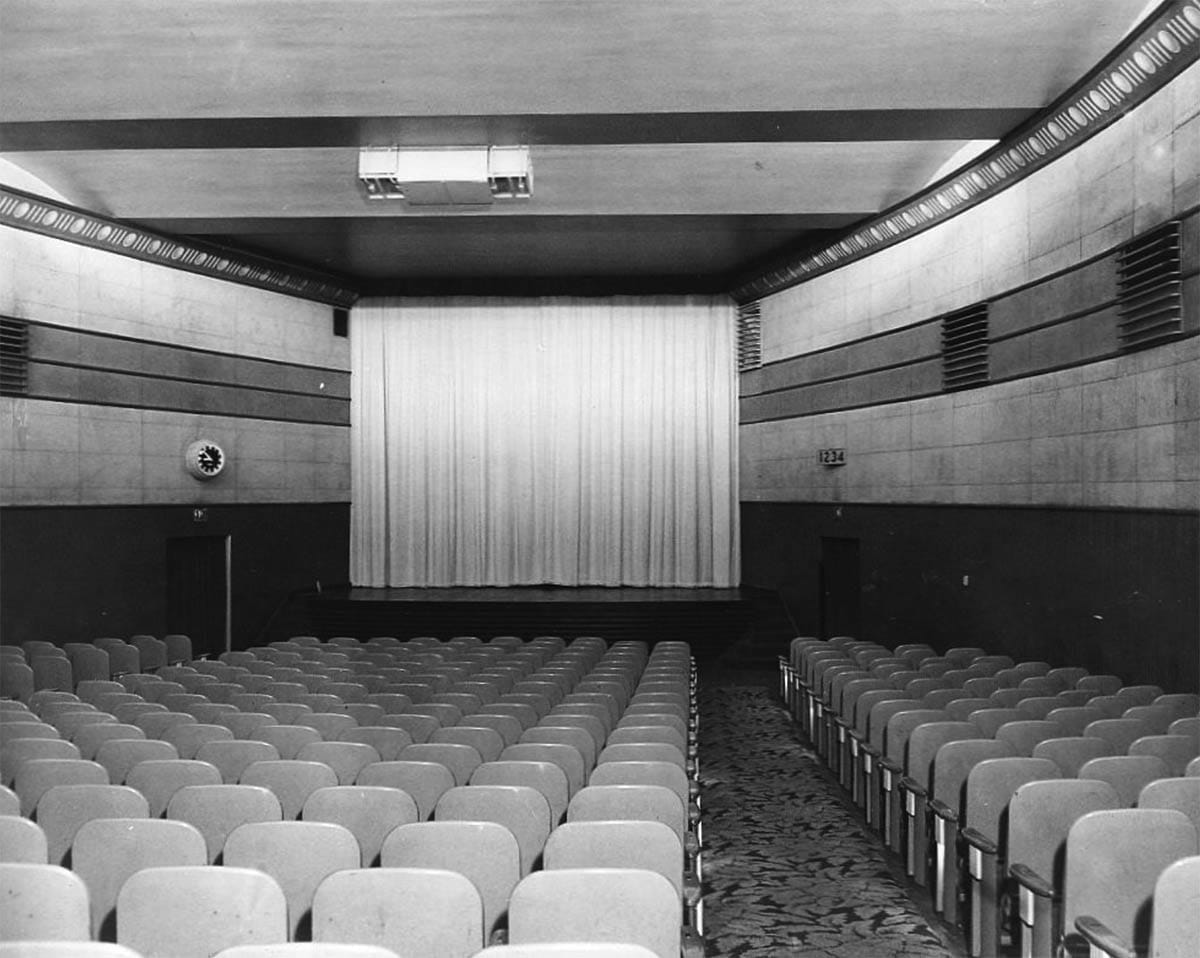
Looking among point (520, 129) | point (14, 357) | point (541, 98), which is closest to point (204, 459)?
point (14, 357)

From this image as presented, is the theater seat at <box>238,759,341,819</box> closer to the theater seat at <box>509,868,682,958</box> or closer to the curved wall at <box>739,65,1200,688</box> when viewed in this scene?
the theater seat at <box>509,868,682,958</box>

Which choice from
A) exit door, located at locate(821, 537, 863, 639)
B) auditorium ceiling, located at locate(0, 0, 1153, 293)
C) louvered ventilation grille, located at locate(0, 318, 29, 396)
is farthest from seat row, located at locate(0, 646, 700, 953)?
exit door, located at locate(821, 537, 863, 639)

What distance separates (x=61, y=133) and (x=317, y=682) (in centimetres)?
544

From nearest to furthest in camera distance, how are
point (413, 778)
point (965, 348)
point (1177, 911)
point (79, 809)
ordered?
point (1177, 911)
point (79, 809)
point (413, 778)
point (965, 348)

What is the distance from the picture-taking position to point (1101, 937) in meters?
3.24

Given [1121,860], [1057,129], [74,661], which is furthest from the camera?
[74,661]

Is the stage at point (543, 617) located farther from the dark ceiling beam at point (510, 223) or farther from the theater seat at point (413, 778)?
the theater seat at point (413, 778)

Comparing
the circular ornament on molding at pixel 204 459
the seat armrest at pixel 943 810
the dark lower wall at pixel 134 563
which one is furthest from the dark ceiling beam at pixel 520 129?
the seat armrest at pixel 943 810

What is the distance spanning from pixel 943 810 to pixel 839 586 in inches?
382

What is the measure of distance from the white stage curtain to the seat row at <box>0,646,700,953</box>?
11.7 m

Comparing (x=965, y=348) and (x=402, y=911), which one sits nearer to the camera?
(x=402, y=911)

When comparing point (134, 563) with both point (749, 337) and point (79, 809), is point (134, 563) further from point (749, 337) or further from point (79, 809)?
point (749, 337)

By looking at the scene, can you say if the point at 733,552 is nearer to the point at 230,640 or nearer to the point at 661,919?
the point at 230,640

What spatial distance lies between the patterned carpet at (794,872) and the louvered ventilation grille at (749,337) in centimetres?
846
